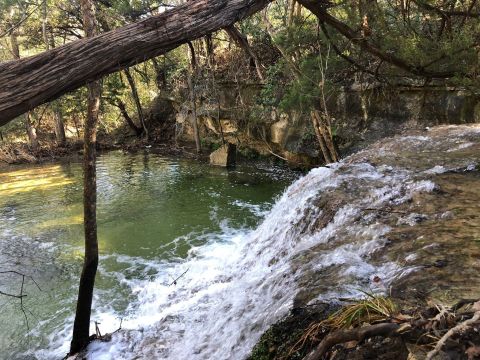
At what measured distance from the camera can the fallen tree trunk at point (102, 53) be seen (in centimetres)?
225

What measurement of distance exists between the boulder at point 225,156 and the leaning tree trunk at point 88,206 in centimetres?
1047

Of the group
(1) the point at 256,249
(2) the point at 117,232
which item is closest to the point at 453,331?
(1) the point at 256,249

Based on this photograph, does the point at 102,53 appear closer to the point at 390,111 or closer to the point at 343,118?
the point at 390,111

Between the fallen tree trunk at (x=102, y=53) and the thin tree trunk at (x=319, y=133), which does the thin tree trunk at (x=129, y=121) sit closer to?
the thin tree trunk at (x=319, y=133)

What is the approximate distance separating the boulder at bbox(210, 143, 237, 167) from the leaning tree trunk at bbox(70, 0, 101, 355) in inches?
412

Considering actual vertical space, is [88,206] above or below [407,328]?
above

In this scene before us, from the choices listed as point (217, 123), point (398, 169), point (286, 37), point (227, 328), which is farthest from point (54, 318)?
point (217, 123)

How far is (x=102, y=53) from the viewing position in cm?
259

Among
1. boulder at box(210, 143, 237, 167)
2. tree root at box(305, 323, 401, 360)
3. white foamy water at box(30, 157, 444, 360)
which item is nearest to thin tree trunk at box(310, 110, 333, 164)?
white foamy water at box(30, 157, 444, 360)

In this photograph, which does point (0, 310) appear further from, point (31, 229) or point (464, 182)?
point (464, 182)

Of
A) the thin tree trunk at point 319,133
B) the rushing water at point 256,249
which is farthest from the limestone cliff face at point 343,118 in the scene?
the rushing water at point 256,249

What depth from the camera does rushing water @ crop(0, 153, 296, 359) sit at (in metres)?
6.07

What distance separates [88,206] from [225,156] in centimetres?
1062

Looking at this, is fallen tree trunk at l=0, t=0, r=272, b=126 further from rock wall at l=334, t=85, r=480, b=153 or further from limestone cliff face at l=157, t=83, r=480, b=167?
rock wall at l=334, t=85, r=480, b=153
